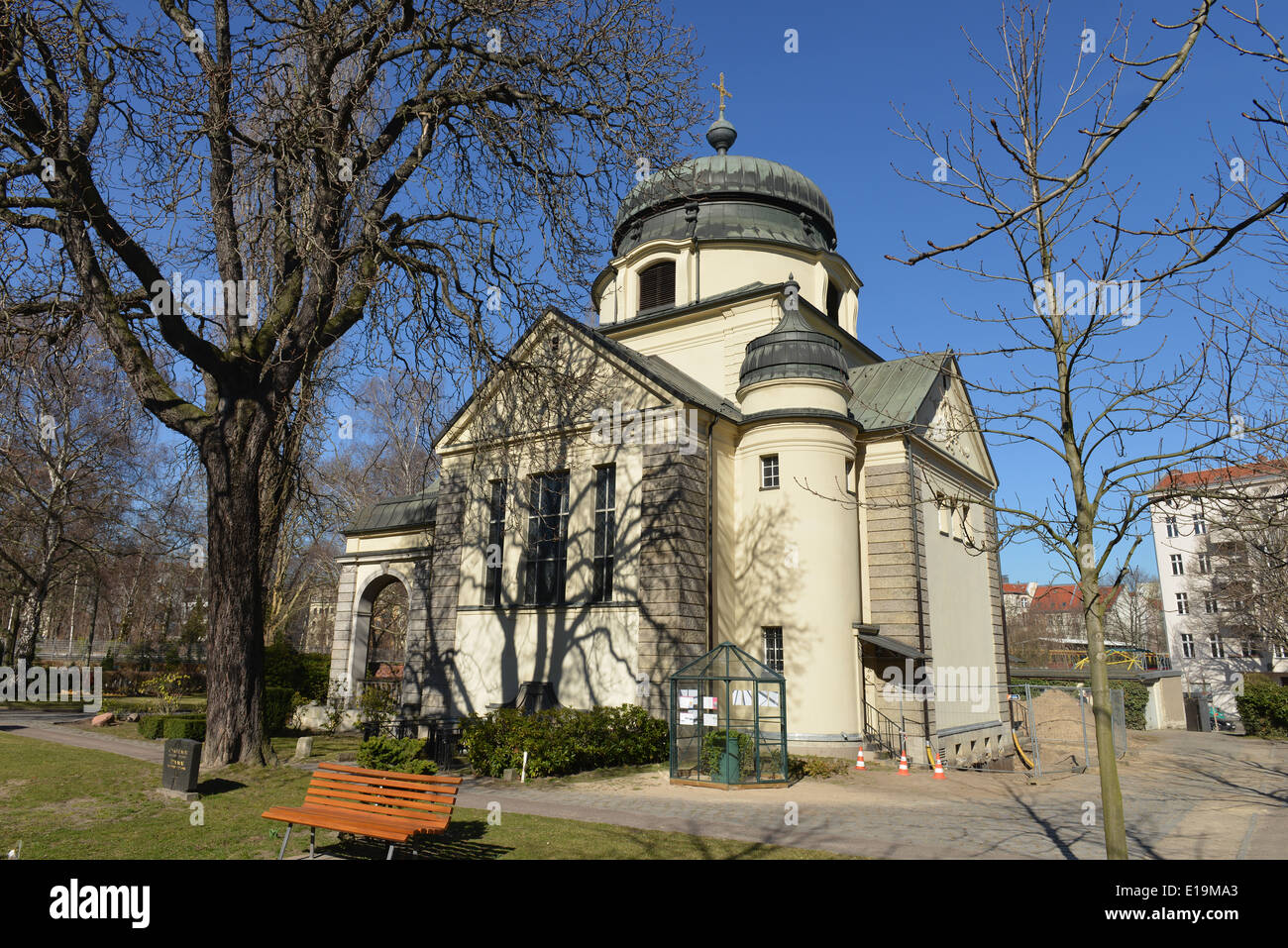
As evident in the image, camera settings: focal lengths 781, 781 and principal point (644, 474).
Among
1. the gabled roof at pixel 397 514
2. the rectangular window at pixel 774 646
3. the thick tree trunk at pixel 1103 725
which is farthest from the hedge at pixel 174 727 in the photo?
the thick tree trunk at pixel 1103 725

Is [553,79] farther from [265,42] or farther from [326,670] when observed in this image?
[326,670]

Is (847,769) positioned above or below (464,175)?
below

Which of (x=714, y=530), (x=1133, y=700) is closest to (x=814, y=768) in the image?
(x=714, y=530)

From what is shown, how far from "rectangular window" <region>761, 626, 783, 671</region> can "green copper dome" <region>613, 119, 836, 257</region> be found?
13049 millimetres

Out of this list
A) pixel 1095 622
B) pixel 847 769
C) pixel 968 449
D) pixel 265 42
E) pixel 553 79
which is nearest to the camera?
pixel 1095 622

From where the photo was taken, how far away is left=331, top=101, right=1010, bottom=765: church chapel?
18.9 metres

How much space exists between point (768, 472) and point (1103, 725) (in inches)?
581

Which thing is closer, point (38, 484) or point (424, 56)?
point (424, 56)

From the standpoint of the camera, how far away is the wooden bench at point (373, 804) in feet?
24.7

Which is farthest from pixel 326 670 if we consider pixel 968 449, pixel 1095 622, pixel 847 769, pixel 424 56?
pixel 1095 622

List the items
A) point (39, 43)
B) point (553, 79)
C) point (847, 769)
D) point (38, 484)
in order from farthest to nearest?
point (38, 484), point (847, 769), point (553, 79), point (39, 43)

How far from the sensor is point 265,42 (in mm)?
12492

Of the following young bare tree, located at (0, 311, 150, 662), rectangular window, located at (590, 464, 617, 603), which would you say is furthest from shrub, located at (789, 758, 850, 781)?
young bare tree, located at (0, 311, 150, 662)
